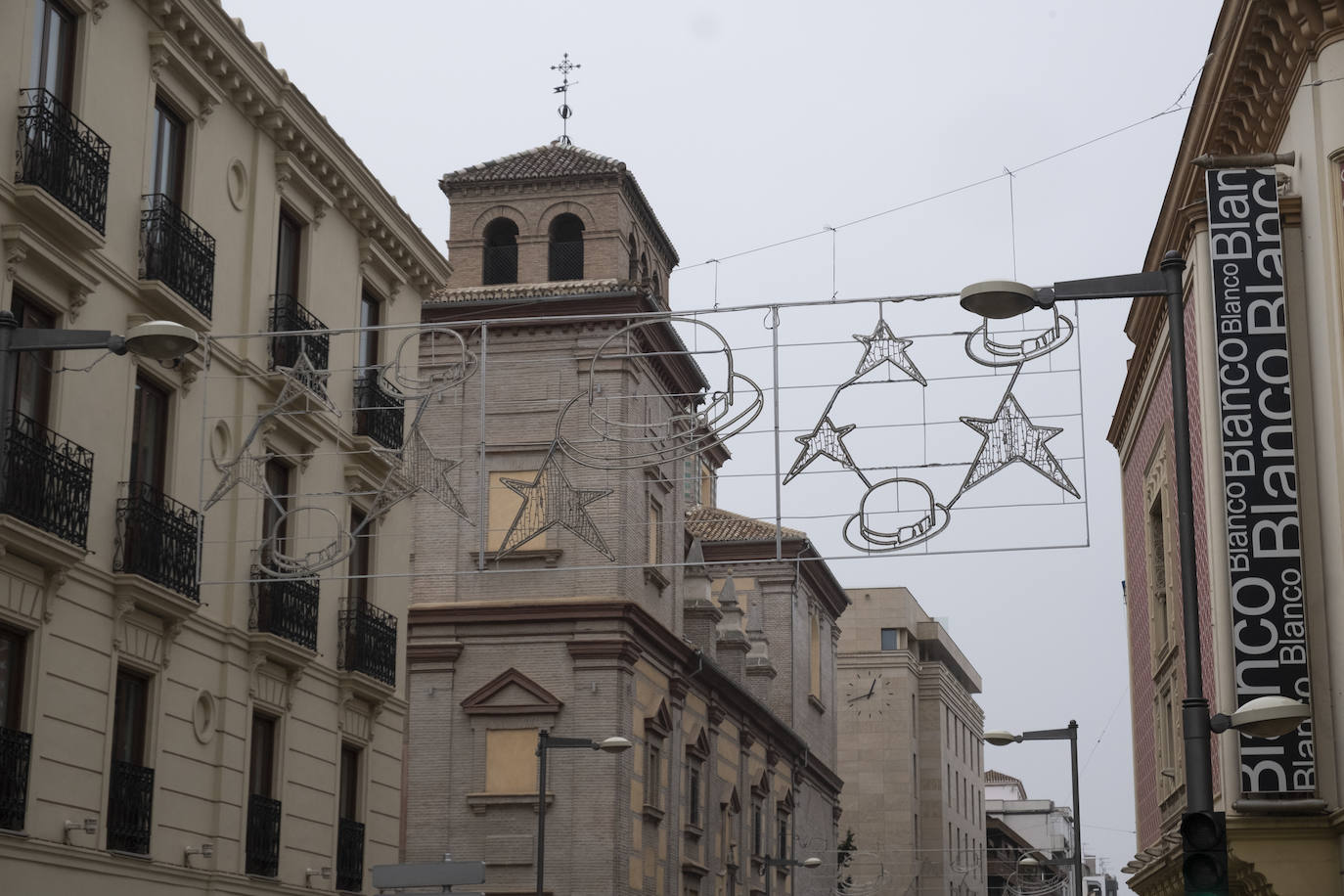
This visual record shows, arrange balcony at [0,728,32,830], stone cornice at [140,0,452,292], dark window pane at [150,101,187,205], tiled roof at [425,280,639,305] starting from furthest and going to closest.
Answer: tiled roof at [425,280,639,305], stone cornice at [140,0,452,292], dark window pane at [150,101,187,205], balcony at [0,728,32,830]

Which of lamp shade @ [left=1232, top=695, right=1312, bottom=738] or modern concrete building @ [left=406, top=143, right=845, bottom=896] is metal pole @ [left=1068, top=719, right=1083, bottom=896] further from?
lamp shade @ [left=1232, top=695, right=1312, bottom=738]

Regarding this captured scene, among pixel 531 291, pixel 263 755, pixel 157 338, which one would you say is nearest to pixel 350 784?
pixel 263 755

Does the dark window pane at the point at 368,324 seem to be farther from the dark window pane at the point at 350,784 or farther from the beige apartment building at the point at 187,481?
the dark window pane at the point at 350,784

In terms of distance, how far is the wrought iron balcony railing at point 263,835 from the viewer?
2337cm

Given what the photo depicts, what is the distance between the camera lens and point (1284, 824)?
798 inches

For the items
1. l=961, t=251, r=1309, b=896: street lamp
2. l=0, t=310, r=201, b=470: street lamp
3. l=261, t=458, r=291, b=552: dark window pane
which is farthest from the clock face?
l=0, t=310, r=201, b=470: street lamp

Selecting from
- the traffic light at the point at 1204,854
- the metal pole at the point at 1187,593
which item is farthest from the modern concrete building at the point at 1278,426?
the traffic light at the point at 1204,854

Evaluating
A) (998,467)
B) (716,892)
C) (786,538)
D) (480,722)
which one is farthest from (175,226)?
(786,538)

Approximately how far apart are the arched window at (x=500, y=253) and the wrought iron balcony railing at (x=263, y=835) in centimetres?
2145

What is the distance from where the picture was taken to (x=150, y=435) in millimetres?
21703

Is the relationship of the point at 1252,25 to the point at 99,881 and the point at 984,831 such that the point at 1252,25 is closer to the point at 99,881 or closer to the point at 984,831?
the point at 99,881

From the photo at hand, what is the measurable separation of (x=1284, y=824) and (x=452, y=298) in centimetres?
2625

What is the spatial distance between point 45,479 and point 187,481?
3747 mm

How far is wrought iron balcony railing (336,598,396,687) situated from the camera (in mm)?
26359
